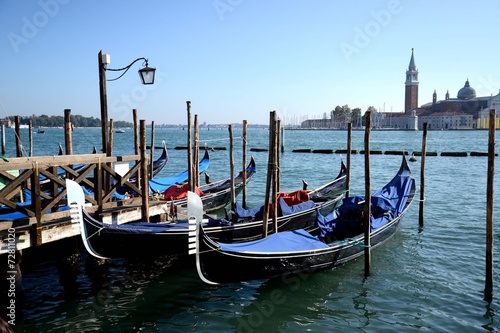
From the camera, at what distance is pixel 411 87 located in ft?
339

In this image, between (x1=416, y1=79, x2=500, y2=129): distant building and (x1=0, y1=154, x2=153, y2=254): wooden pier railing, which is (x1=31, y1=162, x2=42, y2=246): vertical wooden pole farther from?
(x1=416, y1=79, x2=500, y2=129): distant building

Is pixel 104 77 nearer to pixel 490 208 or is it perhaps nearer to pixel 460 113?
pixel 490 208

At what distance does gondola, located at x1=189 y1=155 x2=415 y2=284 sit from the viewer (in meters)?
4.78

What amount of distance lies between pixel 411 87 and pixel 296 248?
10635 cm

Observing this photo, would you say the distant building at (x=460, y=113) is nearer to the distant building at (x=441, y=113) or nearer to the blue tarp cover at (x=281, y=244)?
the distant building at (x=441, y=113)

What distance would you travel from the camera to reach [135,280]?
5.67 m

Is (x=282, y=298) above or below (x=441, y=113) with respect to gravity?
below

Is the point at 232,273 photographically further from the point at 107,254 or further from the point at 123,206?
the point at 123,206

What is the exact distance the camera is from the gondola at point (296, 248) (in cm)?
478

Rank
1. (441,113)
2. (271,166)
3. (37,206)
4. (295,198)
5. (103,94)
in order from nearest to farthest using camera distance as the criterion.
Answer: (37,206)
(103,94)
(271,166)
(295,198)
(441,113)

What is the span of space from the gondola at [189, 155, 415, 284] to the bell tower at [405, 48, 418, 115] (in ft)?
332

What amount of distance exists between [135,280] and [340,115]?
11606 cm

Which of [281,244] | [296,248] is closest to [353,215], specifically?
[296,248]

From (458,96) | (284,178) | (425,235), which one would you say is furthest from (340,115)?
(425,235)
